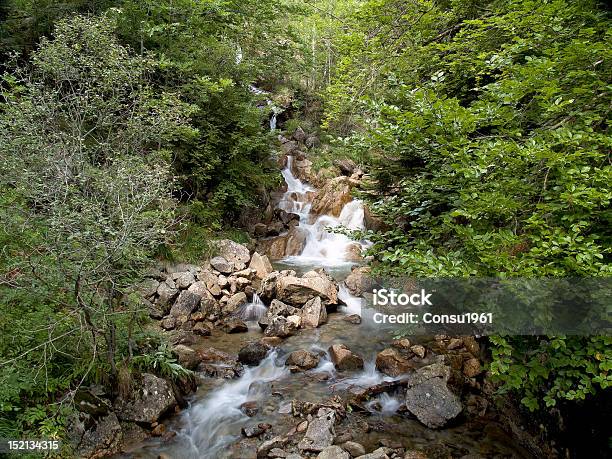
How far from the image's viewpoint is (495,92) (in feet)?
11.5

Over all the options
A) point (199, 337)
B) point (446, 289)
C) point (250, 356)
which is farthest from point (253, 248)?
point (446, 289)

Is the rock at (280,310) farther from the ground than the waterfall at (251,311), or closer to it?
farther from the ground

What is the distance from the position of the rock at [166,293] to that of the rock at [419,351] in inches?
222

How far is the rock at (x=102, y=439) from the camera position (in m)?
4.70

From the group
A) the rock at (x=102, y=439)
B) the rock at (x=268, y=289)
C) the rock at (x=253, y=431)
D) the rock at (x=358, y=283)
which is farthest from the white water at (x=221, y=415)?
the rock at (x=358, y=283)

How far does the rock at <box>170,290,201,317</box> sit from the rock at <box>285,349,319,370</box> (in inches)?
115

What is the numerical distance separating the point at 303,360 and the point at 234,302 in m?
3.01

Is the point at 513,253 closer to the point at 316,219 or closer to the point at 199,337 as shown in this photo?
the point at 199,337

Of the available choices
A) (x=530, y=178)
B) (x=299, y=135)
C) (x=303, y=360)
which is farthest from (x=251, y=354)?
(x=299, y=135)

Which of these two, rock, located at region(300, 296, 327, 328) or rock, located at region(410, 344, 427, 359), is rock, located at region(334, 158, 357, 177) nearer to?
rock, located at region(300, 296, 327, 328)

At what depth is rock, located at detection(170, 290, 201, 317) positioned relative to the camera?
Result: 8867mm

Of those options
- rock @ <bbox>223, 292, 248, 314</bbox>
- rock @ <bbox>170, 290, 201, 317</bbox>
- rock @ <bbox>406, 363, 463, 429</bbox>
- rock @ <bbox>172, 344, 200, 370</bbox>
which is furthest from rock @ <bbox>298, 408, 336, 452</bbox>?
rock @ <bbox>170, 290, 201, 317</bbox>

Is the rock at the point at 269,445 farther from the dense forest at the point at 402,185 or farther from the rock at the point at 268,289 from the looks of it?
the rock at the point at 268,289

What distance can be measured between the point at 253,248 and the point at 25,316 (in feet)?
29.2
